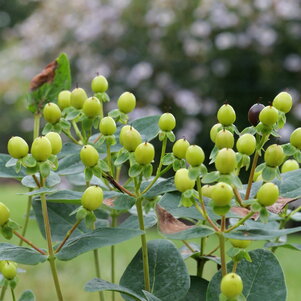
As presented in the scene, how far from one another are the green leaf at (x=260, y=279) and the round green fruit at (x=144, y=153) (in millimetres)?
191

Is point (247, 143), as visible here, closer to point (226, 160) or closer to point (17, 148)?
point (226, 160)

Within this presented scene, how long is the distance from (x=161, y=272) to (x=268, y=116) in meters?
0.31

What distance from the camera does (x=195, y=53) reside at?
5.27 metres

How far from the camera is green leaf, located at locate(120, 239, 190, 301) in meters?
0.88

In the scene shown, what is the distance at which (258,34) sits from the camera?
5.09 meters

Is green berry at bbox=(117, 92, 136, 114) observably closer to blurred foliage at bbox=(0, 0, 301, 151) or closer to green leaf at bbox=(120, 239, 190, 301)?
green leaf at bbox=(120, 239, 190, 301)

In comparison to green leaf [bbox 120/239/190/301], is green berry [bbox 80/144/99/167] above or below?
above

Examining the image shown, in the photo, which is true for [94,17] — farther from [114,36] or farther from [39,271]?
[39,271]

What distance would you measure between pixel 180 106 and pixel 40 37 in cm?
199

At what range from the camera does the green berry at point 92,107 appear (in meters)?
0.89

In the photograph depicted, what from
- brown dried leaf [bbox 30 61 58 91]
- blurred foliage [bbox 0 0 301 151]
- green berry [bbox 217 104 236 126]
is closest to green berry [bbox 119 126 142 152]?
green berry [bbox 217 104 236 126]

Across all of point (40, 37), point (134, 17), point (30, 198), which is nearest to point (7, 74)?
point (40, 37)

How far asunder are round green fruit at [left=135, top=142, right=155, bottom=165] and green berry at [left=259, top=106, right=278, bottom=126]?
0.15m

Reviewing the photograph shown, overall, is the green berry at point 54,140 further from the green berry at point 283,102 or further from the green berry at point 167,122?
the green berry at point 283,102
